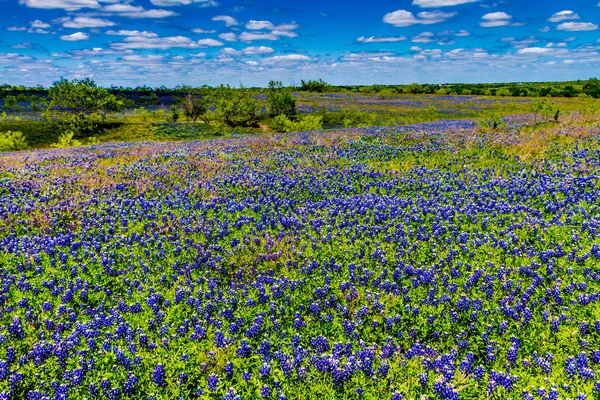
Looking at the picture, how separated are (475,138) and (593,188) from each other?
7264 millimetres

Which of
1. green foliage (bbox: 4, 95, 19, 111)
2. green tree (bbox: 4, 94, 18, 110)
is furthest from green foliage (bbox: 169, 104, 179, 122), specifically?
green tree (bbox: 4, 94, 18, 110)

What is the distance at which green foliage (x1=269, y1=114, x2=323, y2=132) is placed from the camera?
4897 cm

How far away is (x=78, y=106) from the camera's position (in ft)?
226

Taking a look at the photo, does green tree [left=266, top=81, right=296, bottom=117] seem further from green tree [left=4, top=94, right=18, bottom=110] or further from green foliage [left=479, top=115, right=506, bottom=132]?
green tree [left=4, top=94, right=18, bottom=110]

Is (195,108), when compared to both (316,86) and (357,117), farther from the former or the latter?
(316,86)

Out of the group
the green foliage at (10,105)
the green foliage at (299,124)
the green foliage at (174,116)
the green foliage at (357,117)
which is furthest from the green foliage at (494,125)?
the green foliage at (10,105)

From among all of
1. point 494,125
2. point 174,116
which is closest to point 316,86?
point 174,116

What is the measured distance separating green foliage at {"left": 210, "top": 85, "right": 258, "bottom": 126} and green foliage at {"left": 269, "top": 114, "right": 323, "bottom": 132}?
5496 millimetres

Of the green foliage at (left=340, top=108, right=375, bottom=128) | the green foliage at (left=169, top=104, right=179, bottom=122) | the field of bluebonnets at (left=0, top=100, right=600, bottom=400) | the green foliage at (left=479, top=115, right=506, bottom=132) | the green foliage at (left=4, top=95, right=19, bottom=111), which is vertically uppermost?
the green foliage at (left=4, top=95, right=19, bottom=111)

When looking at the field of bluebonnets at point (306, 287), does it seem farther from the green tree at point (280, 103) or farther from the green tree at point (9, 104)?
the green tree at point (9, 104)

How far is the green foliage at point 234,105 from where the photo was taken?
6844cm

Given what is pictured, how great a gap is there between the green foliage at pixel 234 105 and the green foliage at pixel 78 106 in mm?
19670

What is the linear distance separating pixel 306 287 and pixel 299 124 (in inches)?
1853

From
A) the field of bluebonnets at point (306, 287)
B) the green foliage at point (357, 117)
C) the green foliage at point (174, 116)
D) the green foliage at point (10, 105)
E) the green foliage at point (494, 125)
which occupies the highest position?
the green foliage at point (10, 105)
